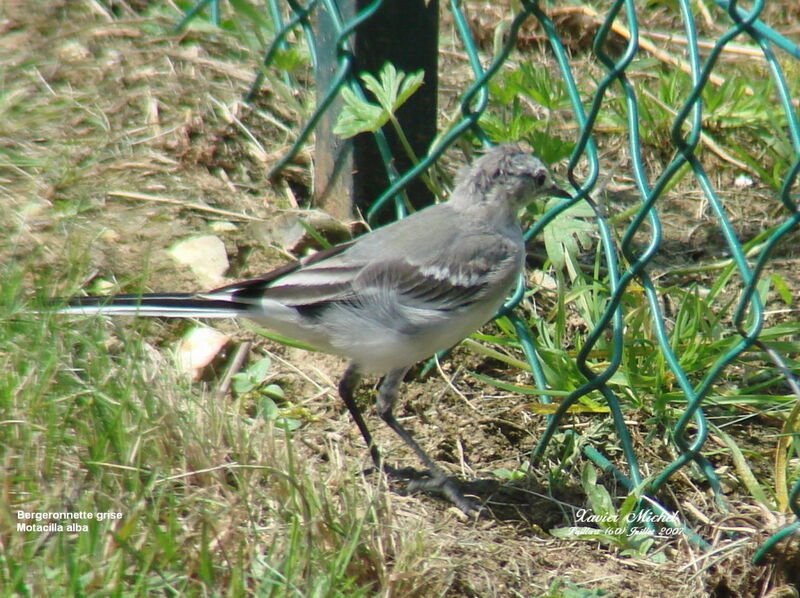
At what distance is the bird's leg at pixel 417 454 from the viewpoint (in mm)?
3835

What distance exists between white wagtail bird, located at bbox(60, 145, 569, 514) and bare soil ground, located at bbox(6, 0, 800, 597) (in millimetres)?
294

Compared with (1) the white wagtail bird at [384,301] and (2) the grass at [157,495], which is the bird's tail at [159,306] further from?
(2) the grass at [157,495]

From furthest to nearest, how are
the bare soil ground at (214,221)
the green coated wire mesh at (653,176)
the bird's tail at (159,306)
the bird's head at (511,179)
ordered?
the bird's head at (511,179) → the bird's tail at (159,306) → the green coated wire mesh at (653,176) → the bare soil ground at (214,221)

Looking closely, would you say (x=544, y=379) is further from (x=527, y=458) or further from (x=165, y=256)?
(x=165, y=256)

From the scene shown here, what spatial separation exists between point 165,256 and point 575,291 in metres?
1.93

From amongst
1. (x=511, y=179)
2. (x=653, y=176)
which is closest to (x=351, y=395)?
(x=511, y=179)

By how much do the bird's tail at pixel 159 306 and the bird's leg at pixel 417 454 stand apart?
2.18 ft

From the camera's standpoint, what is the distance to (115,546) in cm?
279

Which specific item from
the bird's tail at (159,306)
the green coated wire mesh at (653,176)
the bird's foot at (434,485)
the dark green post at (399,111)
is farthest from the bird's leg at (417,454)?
the dark green post at (399,111)

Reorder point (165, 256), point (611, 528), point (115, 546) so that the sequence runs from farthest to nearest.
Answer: point (165, 256) → point (611, 528) → point (115, 546)

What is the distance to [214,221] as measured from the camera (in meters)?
4.99

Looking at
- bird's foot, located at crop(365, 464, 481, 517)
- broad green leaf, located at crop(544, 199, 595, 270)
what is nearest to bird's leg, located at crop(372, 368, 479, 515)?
bird's foot, located at crop(365, 464, 481, 517)

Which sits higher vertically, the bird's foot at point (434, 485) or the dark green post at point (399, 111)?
the dark green post at point (399, 111)

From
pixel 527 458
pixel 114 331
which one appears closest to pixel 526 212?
pixel 527 458
